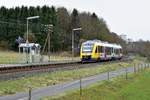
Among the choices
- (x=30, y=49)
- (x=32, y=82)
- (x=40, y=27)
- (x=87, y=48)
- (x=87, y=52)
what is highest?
(x=40, y=27)

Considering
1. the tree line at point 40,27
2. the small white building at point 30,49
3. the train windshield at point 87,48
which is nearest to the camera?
the train windshield at point 87,48

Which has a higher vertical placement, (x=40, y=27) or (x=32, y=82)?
(x=40, y=27)

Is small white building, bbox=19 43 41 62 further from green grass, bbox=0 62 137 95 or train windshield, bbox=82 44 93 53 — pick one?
green grass, bbox=0 62 137 95

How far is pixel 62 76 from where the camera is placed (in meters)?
43.6

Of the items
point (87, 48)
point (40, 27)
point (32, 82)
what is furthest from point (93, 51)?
point (40, 27)

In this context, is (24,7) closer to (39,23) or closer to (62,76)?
(39,23)

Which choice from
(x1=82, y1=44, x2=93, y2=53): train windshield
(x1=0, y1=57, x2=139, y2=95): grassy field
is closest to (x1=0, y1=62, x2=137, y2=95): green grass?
(x1=0, y1=57, x2=139, y2=95): grassy field

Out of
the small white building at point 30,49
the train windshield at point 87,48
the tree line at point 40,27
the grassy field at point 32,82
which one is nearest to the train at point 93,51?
the train windshield at point 87,48

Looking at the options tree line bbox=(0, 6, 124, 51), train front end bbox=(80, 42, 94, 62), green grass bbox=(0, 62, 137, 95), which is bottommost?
green grass bbox=(0, 62, 137, 95)

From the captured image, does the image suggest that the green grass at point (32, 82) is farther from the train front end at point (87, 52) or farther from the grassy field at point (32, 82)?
the train front end at point (87, 52)

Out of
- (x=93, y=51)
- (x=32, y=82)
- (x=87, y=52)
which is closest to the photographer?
(x=32, y=82)

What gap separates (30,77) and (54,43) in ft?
305

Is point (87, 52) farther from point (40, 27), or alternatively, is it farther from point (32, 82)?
point (40, 27)

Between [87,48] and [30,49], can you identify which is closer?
[87,48]
